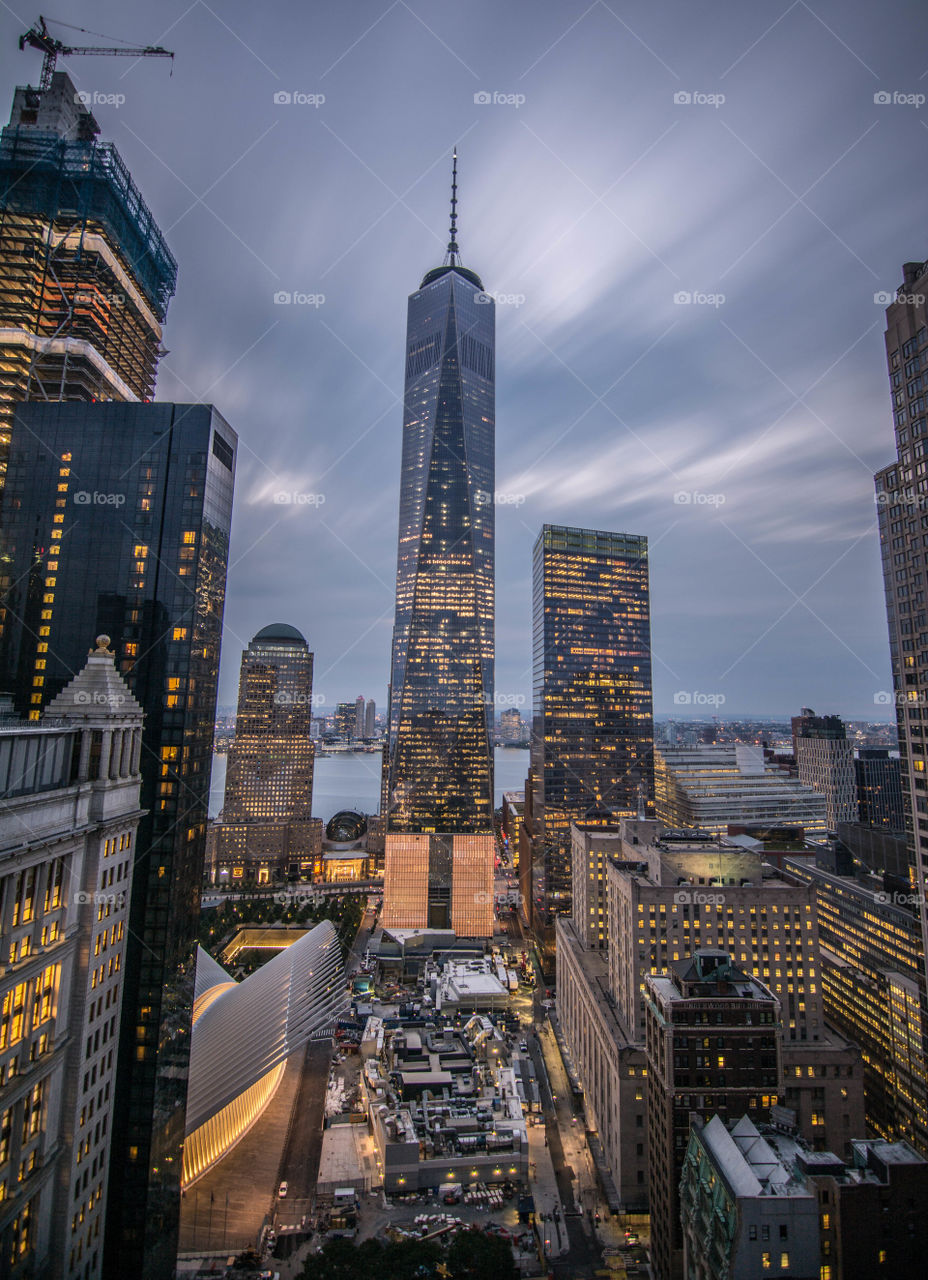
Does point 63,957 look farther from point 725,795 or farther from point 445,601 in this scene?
point 725,795

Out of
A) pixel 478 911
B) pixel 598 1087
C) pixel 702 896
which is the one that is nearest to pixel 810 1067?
pixel 702 896

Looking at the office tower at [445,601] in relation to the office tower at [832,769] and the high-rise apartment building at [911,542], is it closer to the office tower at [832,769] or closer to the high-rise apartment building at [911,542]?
the high-rise apartment building at [911,542]

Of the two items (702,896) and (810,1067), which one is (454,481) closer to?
(702,896)

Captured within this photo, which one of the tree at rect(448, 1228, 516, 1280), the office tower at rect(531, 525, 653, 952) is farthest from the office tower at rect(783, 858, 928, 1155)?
the office tower at rect(531, 525, 653, 952)

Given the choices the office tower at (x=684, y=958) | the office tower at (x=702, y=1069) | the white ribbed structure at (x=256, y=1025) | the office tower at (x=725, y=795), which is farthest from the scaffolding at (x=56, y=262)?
the office tower at (x=725, y=795)

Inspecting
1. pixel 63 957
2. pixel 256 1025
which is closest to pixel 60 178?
pixel 63 957
